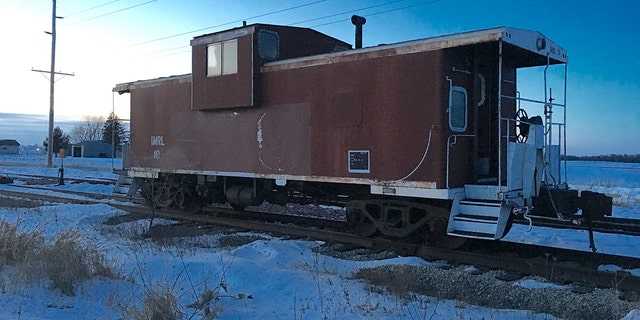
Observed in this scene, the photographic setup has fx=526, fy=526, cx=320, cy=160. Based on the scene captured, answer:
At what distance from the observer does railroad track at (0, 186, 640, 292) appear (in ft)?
22.2

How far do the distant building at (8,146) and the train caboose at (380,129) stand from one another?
116734 millimetres

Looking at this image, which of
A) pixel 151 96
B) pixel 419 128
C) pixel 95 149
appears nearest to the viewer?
pixel 419 128

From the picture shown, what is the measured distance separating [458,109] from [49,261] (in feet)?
21.2

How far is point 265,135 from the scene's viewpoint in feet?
36.0

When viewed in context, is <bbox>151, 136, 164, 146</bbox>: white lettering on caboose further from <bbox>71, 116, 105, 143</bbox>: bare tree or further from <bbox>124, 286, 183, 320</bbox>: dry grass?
<bbox>71, 116, 105, 143</bbox>: bare tree

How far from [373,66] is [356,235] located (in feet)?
10.1

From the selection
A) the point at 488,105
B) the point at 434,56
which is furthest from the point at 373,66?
the point at 488,105

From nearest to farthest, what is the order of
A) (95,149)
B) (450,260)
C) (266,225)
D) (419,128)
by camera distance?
(450,260) < (419,128) < (266,225) < (95,149)

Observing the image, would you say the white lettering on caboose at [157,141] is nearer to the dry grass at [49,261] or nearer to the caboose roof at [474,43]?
the caboose roof at [474,43]

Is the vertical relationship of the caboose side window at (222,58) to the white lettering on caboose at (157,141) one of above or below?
above

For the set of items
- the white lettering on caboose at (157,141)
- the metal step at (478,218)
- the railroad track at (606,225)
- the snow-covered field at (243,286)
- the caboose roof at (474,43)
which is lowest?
the snow-covered field at (243,286)

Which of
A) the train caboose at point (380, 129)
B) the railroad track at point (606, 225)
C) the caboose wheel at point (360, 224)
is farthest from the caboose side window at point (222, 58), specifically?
the railroad track at point (606, 225)

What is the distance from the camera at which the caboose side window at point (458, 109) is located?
861 cm

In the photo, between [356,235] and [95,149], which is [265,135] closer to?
[356,235]
